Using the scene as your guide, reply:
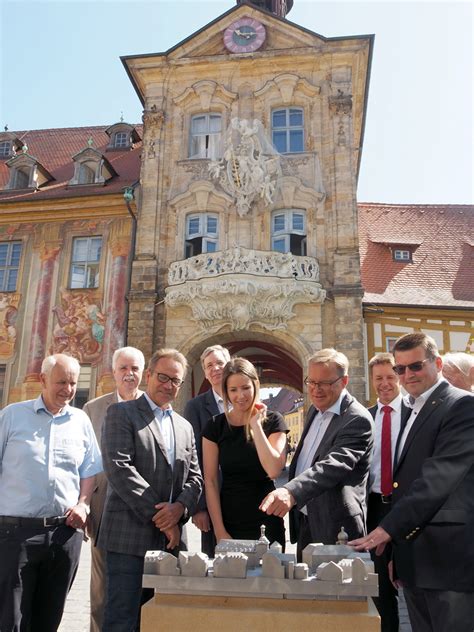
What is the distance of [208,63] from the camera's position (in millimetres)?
16703

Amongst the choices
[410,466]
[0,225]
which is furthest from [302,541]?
[0,225]

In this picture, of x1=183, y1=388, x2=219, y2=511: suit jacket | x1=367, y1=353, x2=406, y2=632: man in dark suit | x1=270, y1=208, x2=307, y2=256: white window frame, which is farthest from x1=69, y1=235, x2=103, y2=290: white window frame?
x1=367, y1=353, x2=406, y2=632: man in dark suit

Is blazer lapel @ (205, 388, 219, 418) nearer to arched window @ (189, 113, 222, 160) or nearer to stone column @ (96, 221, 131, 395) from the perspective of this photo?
stone column @ (96, 221, 131, 395)

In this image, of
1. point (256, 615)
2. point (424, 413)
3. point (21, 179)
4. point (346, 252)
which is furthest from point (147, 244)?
point (256, 615)

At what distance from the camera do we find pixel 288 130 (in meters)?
16.2

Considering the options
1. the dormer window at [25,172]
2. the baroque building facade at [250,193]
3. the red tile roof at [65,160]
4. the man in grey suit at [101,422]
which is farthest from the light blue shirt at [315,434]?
the dormer window at [25,172]

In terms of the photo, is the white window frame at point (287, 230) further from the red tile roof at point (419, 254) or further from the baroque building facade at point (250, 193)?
the red tile roof at point (419, 254)

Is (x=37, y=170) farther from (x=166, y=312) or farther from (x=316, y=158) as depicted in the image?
(x=316, y=158)

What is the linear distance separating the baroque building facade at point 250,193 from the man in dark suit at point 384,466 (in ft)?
29.2

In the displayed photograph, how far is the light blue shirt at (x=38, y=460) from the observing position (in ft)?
11.4

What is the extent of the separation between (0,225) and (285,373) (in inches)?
412

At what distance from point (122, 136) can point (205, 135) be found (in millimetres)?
5589

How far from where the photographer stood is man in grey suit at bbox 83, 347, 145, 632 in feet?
13.5

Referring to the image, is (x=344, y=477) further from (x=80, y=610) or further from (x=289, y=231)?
(x=289, y=231)
